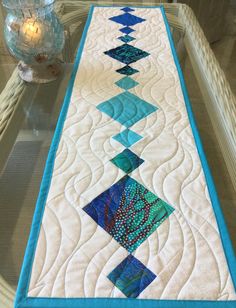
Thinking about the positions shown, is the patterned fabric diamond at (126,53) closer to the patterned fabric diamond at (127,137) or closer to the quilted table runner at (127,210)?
the quilted table runner at (127,210)

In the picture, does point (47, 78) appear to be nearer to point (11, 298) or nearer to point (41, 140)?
point (41, 140)

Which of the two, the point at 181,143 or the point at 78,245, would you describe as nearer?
the point at 78,245

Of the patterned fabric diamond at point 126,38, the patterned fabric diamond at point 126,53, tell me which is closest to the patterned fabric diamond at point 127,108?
the patterned fabric diamond at point 126,53

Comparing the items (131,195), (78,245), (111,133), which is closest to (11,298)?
(78,245)

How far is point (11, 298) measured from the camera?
0.40m

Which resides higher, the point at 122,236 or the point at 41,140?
the point at 41,140

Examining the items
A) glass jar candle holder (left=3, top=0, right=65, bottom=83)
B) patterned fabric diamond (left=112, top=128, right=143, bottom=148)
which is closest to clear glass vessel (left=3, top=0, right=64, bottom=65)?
glass jar candle holder (left=3, top=0, right=65, bottom=83)

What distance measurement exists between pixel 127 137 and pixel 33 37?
0.34 meters

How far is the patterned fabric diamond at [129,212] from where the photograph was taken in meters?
0.46

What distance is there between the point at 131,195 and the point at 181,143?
17cm

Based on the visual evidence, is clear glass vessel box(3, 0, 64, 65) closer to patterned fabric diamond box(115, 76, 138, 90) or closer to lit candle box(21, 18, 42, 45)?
lit candle box(21, 18, 42, 45)

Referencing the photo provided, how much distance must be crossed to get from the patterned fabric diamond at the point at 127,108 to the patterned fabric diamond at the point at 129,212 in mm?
180

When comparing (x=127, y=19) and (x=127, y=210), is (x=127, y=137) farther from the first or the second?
(x=127, y=19)

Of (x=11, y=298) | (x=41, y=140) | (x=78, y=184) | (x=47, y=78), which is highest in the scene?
(x=47, y=78)
